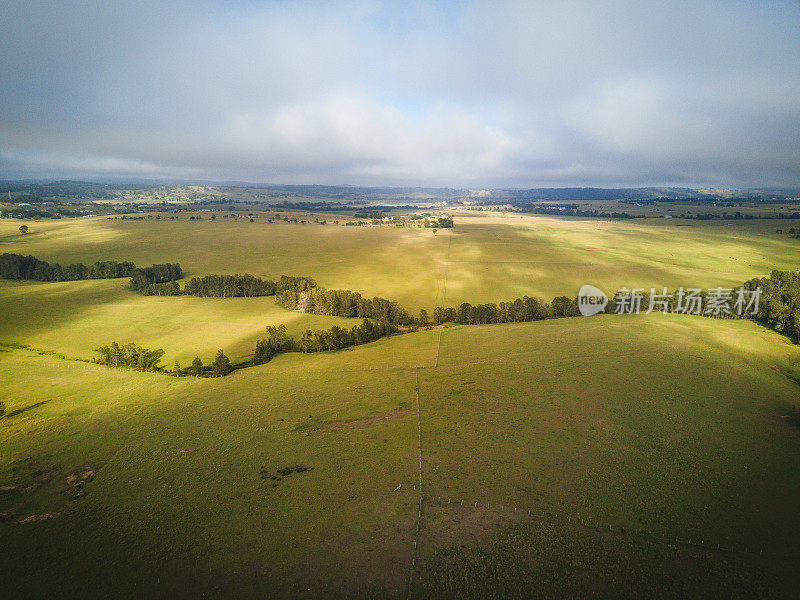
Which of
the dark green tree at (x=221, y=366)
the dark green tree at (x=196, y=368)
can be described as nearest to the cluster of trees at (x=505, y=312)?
the dark green tree at (x=221, y=366)

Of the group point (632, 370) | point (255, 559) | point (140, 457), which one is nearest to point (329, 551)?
point (255, 559)

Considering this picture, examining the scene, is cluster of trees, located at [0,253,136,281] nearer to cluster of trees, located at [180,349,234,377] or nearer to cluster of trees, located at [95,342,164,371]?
cluster of trees, located at [95,342,164,371]

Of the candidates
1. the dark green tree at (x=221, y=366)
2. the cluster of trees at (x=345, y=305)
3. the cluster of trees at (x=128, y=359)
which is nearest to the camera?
the dark green tree at (x=221, y=366)

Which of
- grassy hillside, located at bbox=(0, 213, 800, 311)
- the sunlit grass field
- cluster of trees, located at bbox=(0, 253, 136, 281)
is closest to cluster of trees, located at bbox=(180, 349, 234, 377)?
the sunlit grass field

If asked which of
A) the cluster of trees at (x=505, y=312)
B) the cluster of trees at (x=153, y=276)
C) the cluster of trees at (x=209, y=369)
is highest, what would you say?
the cluster of trees at (x=153, y=276)

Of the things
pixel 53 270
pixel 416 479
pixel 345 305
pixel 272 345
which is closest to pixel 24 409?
pixel 272 345

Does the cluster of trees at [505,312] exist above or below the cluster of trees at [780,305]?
below

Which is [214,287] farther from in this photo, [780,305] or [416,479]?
[780,305]

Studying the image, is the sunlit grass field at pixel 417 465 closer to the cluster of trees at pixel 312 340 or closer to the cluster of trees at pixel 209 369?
the cluster of trees at pixel 209 369
